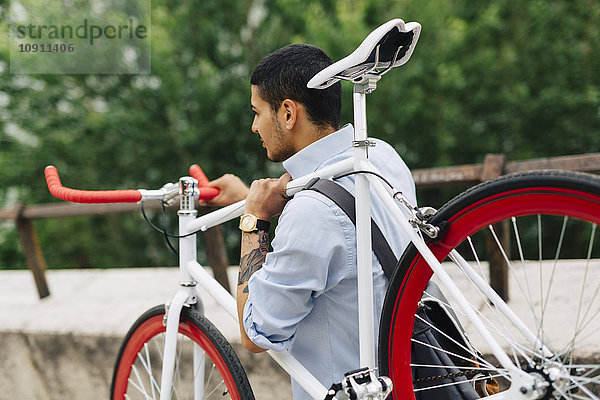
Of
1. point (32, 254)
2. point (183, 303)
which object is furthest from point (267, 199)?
point (32, 254)

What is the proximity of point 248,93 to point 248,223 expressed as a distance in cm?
621

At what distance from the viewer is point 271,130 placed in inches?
62.3

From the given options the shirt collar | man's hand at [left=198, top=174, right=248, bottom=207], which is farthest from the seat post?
man's hand at [left=198, top=174, right=248, bottom=207]

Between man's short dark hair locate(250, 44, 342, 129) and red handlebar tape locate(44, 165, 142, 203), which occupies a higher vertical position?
man's short dark hair locate(250, 44, 342, 129)

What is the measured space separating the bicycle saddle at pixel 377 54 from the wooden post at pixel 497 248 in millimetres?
1296

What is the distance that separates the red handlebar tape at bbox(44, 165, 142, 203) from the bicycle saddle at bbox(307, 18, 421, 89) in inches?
28.5

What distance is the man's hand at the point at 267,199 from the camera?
1537mm

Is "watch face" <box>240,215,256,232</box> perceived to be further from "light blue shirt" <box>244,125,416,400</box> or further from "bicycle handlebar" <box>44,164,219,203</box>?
"bicycle handlebar" <box>44,164,219,203</box>

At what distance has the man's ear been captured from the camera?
154cm

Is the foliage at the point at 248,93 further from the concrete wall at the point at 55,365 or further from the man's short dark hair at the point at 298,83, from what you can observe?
the man's short dark hair at the point at 298,83

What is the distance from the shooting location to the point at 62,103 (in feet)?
29.2

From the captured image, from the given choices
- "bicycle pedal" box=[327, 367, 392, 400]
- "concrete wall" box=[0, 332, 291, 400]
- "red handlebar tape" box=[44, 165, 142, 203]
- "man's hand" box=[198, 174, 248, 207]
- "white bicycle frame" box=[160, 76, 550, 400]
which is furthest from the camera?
"concrete wall" box=[0, 332, 291, 400]

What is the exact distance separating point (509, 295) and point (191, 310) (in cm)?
154

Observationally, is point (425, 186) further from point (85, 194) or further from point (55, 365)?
point (55, 365)
